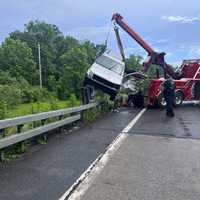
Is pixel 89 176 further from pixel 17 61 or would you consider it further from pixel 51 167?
pixel 17 61

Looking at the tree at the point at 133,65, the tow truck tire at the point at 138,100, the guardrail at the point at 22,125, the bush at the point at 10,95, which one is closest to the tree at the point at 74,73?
the tree at the point at 133,65

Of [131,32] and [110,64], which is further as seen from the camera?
[131,32]

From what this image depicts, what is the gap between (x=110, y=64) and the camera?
18.2 m

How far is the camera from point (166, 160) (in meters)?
6.98

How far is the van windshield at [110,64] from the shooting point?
1819 centimetres

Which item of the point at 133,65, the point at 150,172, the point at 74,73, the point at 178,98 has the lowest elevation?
the point at 150,172

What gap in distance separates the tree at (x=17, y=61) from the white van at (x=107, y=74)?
1915 inches

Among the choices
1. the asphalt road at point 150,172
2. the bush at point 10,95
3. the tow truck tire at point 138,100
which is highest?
the bush at point 10,95

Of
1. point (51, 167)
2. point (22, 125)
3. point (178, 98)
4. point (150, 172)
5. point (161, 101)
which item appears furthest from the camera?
point (178, 98)

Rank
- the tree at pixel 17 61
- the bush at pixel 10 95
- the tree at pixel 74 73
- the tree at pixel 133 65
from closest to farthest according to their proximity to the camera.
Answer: the tree at pixel 133 65 → the bush at pixel 10 95 → the tree at pixel 74 73 → the tree at pixel 17 61

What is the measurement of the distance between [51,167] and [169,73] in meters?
17.9

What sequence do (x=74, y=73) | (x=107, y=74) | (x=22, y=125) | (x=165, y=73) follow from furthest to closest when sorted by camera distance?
(x=74, y=73)
(x=165, y=73)
(x=107, y=74)
(x=22, y=125)

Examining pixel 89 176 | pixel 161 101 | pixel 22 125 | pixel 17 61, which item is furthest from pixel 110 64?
pixel 17 61

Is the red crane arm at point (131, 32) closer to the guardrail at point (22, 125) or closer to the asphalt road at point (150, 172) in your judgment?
the guardrail at point (22, 125)
